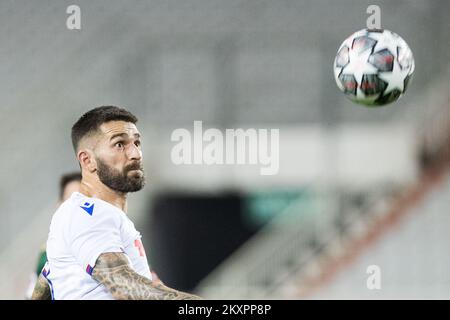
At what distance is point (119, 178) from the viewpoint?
4.35m

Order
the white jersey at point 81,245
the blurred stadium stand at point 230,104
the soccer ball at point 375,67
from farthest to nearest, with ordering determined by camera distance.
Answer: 1. the blurred stadium stand at point 230,104
2. the soccer ball at point 375,67
3. the white jersey at point 81,245

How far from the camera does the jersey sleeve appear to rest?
397 centimetres

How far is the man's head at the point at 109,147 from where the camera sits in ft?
14.2

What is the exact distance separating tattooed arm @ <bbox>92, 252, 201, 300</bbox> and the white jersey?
0.13 ft

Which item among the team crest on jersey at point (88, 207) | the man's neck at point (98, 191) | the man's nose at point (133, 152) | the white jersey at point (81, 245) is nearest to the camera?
the white jersey at point (81, 245)

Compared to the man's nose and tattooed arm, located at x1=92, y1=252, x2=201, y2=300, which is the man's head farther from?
tattooed arm, located at x1=92, y1=252, x2=201, y2=300

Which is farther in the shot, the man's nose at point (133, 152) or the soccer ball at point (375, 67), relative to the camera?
the soccer ball at point (375, 67)

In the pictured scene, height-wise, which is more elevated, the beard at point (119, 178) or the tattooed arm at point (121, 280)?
the beard at point (119, 178)

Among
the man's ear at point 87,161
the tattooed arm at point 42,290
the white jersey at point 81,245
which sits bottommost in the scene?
the tattooed arm at point 42,290

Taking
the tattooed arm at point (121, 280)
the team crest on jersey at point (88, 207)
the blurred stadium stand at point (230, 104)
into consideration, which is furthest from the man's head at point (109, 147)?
the blurred stadium stand at point (230, 104)

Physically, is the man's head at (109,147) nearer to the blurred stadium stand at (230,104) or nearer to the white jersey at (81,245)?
the white jersey at (81,245)
